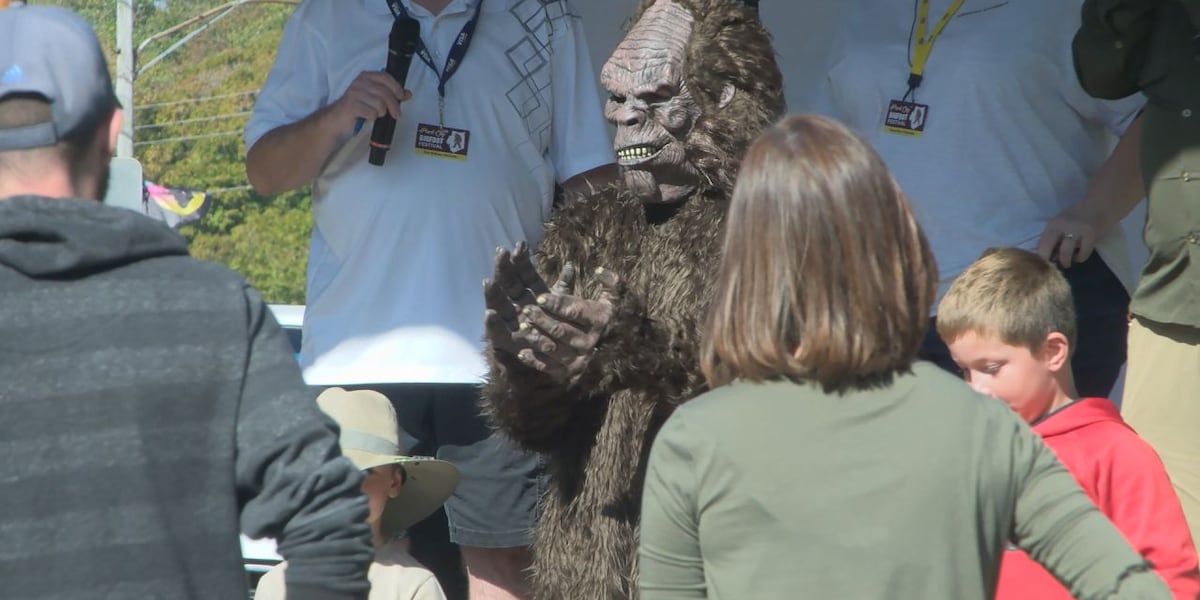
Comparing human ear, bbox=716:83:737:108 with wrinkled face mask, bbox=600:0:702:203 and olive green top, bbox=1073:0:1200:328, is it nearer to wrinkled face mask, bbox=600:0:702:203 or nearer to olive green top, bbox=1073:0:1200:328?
wrinkled face mask, bbox=600:0:702:203

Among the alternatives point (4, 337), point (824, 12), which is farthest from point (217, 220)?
point (4, 337)

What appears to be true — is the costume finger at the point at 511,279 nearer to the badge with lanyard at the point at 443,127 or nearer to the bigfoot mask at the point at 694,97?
the bigfoot mask at the point at 694,97

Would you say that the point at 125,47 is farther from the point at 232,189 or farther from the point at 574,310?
the point at 574,310

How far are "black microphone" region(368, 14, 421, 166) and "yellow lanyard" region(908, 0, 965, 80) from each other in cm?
120

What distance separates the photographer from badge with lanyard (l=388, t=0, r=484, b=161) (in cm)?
353

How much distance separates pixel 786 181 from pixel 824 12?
237cm

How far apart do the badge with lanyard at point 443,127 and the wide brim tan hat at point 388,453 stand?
636 mm

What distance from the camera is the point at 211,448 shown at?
68.6 inches

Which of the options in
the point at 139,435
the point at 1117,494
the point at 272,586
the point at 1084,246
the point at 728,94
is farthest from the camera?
the point at 1084,246

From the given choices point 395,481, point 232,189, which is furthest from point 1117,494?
point 232,189

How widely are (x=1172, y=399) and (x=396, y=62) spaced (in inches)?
73.8

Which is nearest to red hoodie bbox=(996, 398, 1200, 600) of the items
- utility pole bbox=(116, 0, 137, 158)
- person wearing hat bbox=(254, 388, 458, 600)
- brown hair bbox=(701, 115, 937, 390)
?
brown hair bbox=(701, 115, 937, 390)

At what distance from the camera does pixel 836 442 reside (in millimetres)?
1776

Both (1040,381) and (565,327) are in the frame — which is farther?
(1040,381)
